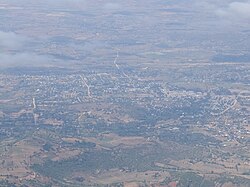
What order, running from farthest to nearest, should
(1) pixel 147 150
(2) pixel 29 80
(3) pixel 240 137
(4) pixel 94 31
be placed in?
1. (4) pixel 94 31
2. (2) pixel 29 80
3. (3) pixel 240 137
4. (1) pixel 147 150

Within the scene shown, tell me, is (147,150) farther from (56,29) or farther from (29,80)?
(56,29)

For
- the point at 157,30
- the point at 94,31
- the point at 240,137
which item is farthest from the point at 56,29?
the point at 240,137

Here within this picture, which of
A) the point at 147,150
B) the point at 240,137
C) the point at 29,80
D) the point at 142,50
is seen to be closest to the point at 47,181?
the point at 147,150

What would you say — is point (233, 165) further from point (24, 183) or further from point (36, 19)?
point (36, 19)

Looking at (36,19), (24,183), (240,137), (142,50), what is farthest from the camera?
(36,19)

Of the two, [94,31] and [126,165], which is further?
[94,31]

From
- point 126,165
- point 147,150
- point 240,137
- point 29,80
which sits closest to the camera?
point 126,165
